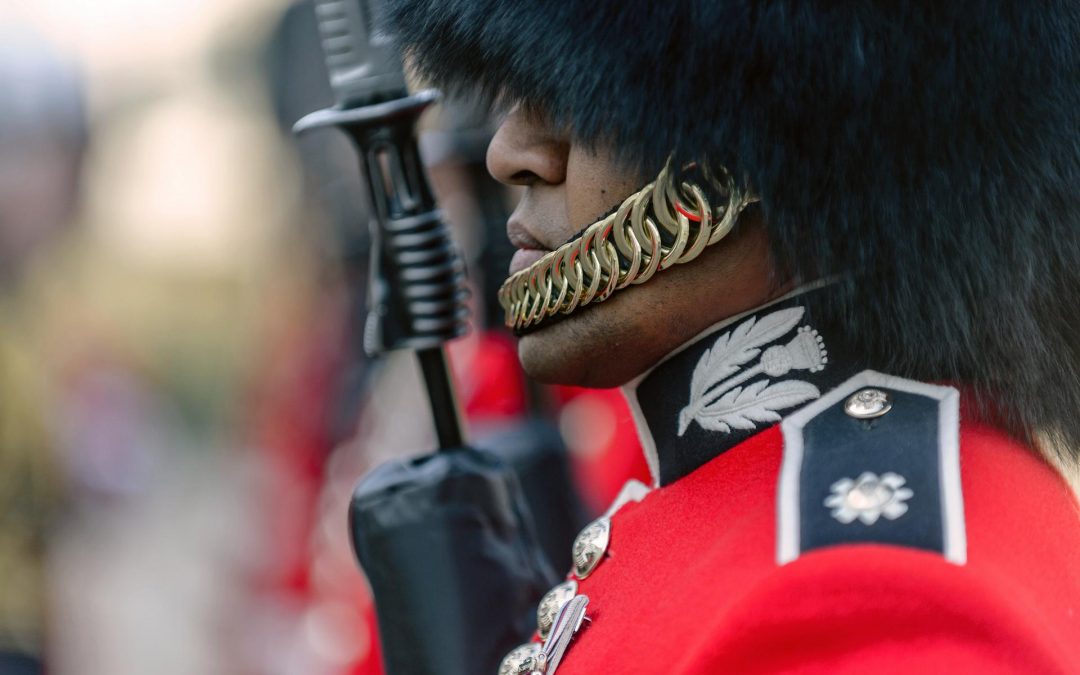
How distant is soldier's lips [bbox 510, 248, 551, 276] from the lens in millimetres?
1722

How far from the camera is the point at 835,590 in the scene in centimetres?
123

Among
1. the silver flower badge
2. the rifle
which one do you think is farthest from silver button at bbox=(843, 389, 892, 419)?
the rifle

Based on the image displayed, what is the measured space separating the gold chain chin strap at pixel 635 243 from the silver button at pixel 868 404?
0.76ft

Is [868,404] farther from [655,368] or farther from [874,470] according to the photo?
[655,368]

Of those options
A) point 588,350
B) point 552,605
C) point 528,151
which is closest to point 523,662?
point 552,605

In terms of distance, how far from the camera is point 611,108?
1497mm

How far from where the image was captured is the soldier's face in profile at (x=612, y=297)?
59.6 inches

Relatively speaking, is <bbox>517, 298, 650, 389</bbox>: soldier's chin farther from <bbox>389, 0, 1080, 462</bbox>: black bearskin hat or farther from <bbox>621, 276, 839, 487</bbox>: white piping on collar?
<bbox>389, 0, 1080, 462</bbox>: black bearskin hat

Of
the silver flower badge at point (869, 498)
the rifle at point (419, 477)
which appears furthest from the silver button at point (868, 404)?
the rifle at point (419, 477)

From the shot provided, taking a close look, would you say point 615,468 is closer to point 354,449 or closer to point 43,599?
point 354,449

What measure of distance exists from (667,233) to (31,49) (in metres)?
3.29

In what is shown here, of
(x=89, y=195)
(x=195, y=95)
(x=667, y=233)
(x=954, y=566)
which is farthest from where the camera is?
(x=195, y=95)

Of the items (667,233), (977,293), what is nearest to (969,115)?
(977,293)

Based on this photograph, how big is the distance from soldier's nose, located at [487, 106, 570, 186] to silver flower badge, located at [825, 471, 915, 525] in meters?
0.55
